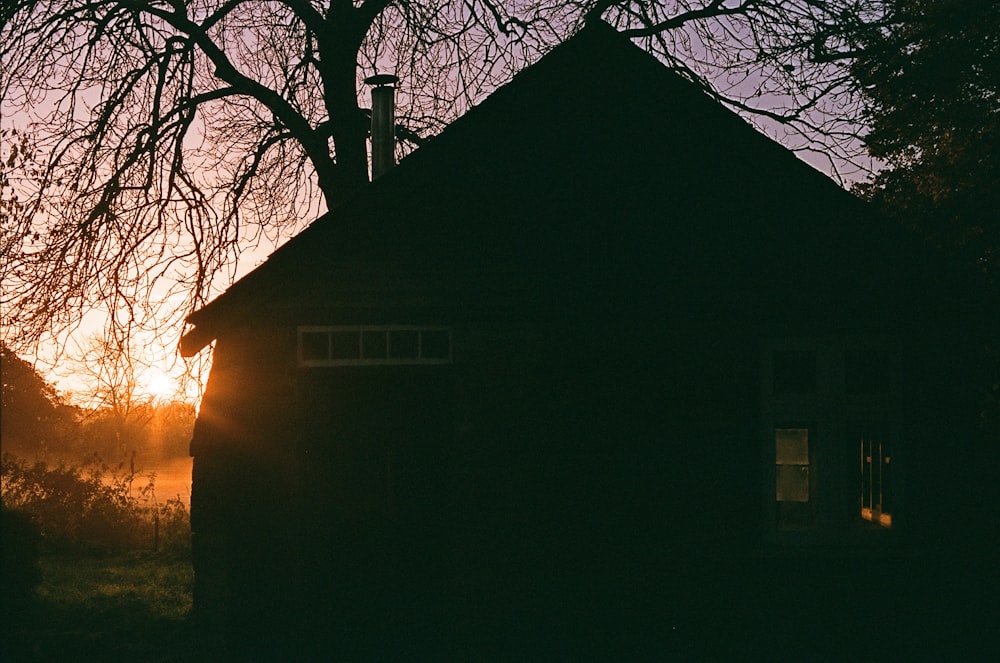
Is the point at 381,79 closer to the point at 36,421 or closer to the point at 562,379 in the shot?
the point at 562,379

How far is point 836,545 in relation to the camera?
8328 millimetres

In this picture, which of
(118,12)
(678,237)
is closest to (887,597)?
(678,237)

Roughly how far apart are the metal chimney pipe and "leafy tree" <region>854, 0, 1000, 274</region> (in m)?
5.88

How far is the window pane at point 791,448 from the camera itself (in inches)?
762

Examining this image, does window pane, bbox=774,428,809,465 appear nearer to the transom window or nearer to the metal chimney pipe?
the metal chimney pipe

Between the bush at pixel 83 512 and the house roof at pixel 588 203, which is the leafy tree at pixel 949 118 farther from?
the bush at pixel 83 512

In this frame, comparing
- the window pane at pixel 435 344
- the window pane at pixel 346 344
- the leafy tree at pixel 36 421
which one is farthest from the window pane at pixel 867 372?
the leafy tree at pixel 36 421

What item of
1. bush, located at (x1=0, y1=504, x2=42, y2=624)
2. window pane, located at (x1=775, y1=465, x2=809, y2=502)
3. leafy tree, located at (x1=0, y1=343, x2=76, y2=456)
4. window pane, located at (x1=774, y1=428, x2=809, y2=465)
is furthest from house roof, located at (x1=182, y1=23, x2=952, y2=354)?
leafy tree, located at (x1=0, y1=343, x2=76, y2=456)

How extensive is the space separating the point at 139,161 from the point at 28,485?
1027 cm

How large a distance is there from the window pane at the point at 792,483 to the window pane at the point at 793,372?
1047cm

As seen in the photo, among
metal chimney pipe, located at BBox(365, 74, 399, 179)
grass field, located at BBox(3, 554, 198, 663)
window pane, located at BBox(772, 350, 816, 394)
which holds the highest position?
metal chimney pipe, located at BBox(365, 74, 399, 179)

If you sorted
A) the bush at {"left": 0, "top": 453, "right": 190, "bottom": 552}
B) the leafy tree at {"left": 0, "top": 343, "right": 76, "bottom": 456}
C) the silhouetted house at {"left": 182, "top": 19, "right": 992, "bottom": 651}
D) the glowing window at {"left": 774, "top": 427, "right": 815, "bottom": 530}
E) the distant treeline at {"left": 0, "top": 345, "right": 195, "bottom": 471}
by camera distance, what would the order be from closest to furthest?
the silhouetted house at {"left": 182, "top": 19, "right": 992, "bottom": 651} → the distant treeline at {"left": 0, "top": 345, "right": 195, "bottom": 471} → the glowing window at {"left": 774, "top": 427, "right": 815, "bottom": 530} → the bush at {"left": 0, "top": 453, "right": 190, "bottom": 552} → the leafy tree at {"left": 0, "top": 343, "right": 76, "bottom": 456}

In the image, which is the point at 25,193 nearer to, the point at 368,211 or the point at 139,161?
the point at 139,161

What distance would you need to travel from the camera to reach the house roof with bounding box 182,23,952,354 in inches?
329
